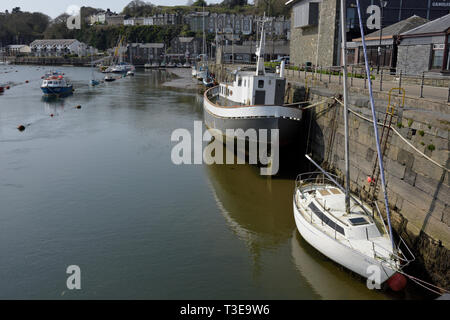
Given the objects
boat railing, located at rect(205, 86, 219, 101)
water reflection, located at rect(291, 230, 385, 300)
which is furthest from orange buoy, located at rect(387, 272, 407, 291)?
boat railing, located at rect(205, 86, 219, 101)

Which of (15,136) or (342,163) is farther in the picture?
(15,136)

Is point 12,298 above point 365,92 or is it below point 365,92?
below

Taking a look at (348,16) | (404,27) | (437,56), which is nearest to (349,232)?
(437,56)

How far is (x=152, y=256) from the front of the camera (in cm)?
1351

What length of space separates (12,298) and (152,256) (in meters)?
4.31

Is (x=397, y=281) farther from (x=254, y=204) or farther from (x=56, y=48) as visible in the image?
(x=56, y=48)

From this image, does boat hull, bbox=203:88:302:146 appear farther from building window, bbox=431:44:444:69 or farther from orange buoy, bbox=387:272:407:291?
orange buoy, bbox=387:272:407:291

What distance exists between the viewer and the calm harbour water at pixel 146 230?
11.9 metres

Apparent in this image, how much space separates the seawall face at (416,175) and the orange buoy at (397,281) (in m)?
1.22

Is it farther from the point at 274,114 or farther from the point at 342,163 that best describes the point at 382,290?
the point at 274,114

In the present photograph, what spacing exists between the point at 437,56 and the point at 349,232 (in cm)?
1713

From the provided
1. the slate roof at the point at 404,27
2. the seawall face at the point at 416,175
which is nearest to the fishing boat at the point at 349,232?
the seawall face at the point at 416,175

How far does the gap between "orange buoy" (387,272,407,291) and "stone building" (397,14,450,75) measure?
53.8 feet

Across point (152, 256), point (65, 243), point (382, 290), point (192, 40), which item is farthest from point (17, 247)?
point (192, 40)
